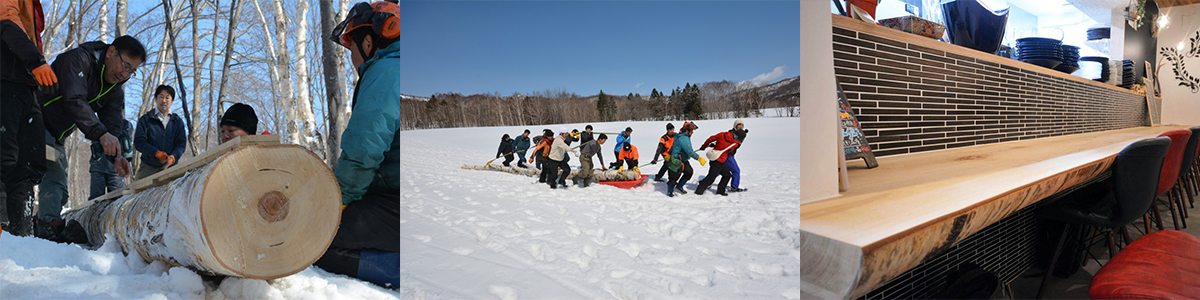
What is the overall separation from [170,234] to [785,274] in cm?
177

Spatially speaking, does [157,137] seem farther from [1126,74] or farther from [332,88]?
[1126,74]

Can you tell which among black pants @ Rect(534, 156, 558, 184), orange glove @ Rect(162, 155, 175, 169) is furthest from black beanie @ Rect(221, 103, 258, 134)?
black pants @ Rect(534, 156, 558, 184)

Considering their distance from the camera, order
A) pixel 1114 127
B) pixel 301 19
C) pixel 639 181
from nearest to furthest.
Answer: pixel 639 181, pixel 301 19, pixel 1114 127

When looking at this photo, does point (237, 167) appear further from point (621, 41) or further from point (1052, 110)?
point (1052, 110)

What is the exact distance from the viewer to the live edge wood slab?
0.55 metres

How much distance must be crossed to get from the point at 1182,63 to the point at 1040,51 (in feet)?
6.95

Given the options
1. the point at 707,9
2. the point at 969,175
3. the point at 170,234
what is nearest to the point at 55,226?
the point at 170,234

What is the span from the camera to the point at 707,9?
48.0 inches

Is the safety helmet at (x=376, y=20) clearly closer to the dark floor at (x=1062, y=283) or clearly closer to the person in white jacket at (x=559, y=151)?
the person in white jacket at (x=559, y=151)

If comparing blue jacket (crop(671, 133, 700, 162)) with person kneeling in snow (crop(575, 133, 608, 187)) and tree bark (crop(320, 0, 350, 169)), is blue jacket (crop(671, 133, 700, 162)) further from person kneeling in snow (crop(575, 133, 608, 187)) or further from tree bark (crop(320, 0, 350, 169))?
tree bark (crop(320, 0, 350, 169))

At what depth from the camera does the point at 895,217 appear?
66 centimetres

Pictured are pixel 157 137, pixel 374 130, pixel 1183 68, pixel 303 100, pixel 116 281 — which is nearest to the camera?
pixel 116 281

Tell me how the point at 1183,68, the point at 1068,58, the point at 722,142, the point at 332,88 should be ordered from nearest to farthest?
the point at 722,142 → the point at 332,88 → the point at 1068,58 → the point at 1183,68

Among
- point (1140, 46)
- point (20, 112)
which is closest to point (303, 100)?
point (20, 112)
